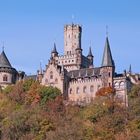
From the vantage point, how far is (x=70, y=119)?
9256 centimetres

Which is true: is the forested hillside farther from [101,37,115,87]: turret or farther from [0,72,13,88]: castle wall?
[0,72,13,88]: castle wall

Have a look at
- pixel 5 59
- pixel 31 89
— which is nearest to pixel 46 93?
pixel 31 89

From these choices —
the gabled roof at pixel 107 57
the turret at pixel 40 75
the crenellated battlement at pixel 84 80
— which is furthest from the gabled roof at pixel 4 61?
the gabled roof at pixel 107 57

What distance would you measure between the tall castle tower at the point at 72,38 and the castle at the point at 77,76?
851 mm

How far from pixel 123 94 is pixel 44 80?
52.5 ft

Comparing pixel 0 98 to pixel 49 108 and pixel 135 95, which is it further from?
pixel 135 95

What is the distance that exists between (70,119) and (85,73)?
69.2ft

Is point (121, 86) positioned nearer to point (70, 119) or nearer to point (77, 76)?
point (77, 76)

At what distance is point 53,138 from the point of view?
82.7 meters

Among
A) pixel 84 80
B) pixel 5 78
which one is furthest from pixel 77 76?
pixel 5 78

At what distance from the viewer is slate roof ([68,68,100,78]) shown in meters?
111

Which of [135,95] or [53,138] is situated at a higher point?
[135,95]

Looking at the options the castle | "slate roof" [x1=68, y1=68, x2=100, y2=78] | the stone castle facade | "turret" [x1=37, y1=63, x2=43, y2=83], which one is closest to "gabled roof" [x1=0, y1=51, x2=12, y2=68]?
the castle

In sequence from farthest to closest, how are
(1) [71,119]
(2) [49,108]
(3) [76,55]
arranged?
(3) [76,55]
(2) [49,108]
(1) [71,119]
